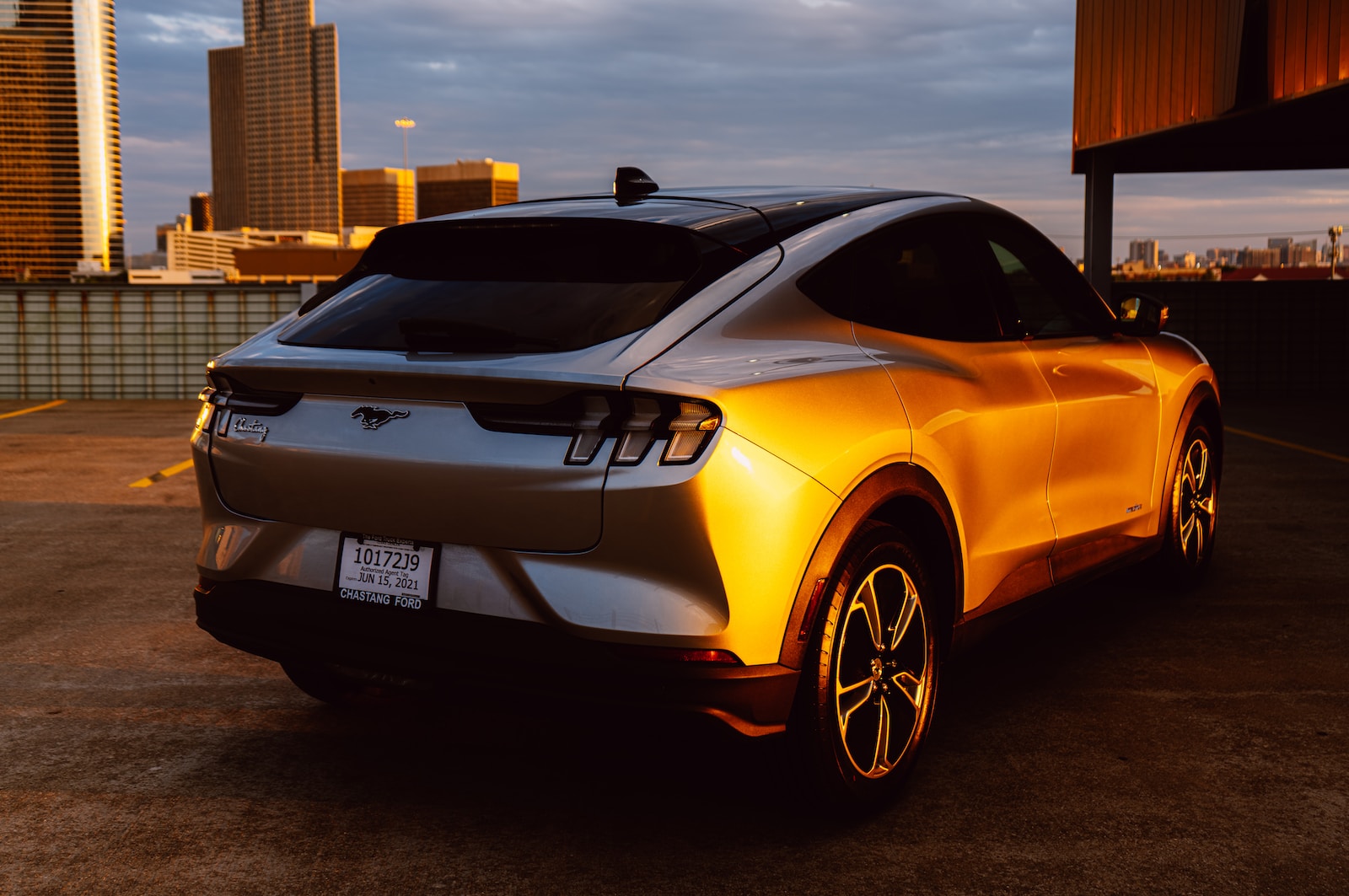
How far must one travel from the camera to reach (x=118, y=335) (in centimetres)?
1638

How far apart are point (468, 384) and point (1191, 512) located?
12.9ft

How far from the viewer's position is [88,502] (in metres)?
8.21

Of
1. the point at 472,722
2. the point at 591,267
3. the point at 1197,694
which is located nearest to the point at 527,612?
the point at 591,267

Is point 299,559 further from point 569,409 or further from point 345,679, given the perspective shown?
point 569,409

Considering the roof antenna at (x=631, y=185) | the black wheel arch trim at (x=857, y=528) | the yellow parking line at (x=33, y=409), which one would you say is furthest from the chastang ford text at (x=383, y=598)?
the yellow parking line at (x=33, y=409)

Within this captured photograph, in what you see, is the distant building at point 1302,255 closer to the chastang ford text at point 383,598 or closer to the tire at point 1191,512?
the tire at point 1191,512

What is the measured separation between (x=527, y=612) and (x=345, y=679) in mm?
600

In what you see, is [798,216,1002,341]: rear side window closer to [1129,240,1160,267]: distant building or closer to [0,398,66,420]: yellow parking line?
[0,398,66,420]: yellow parking line

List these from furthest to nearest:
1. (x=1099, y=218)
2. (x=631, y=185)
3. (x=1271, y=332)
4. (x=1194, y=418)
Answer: (x=1099, y=218) < (x=1271, y=332) < (x=1194, y=418) < (x=631, y=185)

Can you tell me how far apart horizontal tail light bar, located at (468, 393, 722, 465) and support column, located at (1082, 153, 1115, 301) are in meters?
14.2

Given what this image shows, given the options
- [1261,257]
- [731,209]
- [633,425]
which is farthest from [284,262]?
[633,425]

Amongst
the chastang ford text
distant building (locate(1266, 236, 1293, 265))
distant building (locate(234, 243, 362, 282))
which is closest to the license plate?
the chastang ford text

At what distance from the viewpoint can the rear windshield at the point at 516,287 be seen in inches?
114

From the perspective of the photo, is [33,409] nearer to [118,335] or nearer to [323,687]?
[118,335]
